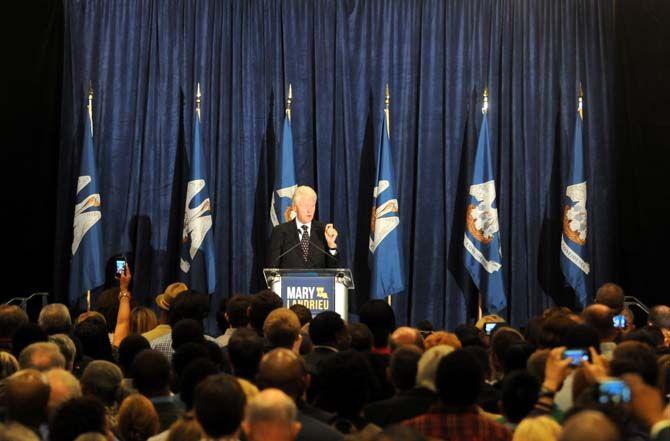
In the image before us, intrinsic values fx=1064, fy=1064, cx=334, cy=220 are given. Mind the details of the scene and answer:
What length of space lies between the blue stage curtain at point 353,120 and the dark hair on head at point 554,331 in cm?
691

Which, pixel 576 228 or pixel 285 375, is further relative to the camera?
pixel 576 228

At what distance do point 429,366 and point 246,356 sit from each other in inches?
37.3

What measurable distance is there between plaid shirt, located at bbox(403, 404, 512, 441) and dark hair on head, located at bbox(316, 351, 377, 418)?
0.26 m

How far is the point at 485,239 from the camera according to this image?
11.8 meters

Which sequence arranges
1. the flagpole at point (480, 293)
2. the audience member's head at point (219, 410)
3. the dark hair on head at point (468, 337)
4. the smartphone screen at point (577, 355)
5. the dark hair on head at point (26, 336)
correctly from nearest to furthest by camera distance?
the audience member's head at point (219, 410) → the smartphone screen at point (577, 355) → the dark hair on head at point (26, 336) → the dark hair on head at point (468, 337) → the flagpole at point (480, 293)

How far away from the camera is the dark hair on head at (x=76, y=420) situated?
3900 mm

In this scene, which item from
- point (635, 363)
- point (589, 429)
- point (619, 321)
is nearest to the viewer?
point (589, 429)

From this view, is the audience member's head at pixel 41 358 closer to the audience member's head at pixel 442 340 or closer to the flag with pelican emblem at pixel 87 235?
the audience member's head at pixel 442 340

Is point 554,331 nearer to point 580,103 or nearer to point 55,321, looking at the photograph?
point 55,321

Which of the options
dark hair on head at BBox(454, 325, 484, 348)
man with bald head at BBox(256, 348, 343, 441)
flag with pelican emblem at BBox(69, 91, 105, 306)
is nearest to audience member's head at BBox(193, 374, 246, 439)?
man with bald head at BBox(256, 348, 343, 441)

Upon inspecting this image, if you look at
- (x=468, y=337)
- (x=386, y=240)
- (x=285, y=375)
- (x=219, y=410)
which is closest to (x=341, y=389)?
(x=285, y=375)

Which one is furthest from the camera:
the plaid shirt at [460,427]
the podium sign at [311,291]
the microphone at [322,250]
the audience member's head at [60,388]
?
the microphone at [322,250]

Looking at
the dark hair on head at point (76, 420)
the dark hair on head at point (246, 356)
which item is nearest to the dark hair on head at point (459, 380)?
the dark hair on head at point (246, 356)

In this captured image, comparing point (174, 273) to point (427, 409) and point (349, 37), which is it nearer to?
point (349, 37)
